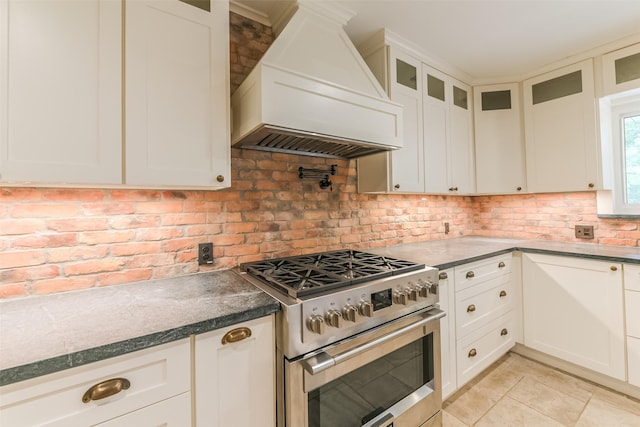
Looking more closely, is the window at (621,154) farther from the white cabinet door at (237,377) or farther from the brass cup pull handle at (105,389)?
the brass cup pull handle at (105,389)

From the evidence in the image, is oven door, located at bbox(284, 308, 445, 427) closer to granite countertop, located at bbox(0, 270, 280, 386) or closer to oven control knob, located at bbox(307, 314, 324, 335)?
oven control knob, located at bbox(307, 314, 324, 335)

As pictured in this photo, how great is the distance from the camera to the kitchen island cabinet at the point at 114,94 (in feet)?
3.22


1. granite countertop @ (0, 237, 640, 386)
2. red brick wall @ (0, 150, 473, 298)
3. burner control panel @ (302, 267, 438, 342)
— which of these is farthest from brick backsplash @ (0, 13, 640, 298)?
burner control panel @ (302, 267, 438, 342)

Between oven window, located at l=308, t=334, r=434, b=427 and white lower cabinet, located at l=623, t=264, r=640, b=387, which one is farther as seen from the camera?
white lower cabinet, located at l=623, t=264, r=640, b=387

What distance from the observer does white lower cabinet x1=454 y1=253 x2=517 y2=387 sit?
6.33 ft

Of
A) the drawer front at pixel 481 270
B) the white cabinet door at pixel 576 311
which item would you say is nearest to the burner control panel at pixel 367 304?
the drawer front at pixel 481 270

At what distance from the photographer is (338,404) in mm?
1224

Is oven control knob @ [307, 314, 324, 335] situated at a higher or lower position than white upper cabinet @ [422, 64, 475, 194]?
lower

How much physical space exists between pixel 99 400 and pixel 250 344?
459 mm

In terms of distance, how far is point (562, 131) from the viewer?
2.47 metres

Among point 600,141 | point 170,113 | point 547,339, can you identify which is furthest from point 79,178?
point 600,141

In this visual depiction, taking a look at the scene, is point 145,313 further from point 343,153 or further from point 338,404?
point 343,153

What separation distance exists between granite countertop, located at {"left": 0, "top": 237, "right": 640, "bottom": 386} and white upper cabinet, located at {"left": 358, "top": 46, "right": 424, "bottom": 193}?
4.05 feet

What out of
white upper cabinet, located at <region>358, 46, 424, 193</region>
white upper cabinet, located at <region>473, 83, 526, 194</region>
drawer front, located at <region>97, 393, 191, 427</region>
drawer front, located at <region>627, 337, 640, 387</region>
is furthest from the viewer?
white upper cabinet, located at <region>473, 83, 526, 194</region>
